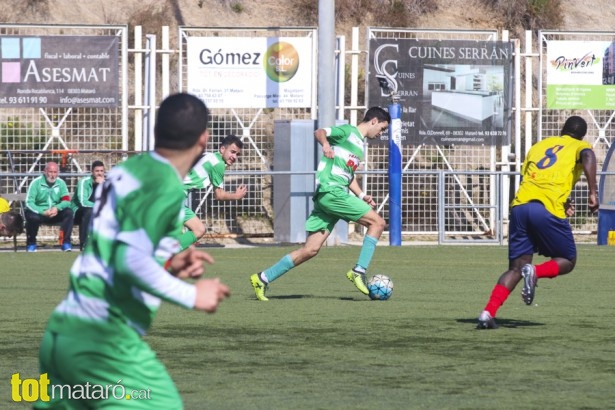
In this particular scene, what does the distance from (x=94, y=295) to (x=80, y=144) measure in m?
21.6

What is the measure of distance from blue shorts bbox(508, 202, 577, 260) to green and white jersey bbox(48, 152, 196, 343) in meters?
6.21

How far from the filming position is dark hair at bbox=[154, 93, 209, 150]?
4.74m

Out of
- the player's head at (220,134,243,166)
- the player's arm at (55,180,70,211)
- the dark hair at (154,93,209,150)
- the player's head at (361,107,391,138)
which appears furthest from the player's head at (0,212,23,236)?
the dark hair at (154,93,209,150)

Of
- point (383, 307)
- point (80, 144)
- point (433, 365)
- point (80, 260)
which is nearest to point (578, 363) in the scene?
point (433, 365)

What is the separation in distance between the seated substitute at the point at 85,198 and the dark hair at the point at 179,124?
1631 centimetres

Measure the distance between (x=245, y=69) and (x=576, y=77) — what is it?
6.58m

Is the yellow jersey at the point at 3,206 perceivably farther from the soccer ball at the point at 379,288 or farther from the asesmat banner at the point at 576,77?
the asesmat banner at the point at 576,77

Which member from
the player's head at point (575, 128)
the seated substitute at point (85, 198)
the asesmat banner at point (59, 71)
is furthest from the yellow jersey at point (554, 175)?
the asesmat banner at point (59, 71)

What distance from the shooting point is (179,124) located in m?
4.74

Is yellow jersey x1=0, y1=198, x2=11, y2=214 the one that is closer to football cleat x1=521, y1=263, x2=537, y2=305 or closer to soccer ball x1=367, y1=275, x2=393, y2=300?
soccer ball x1=367, y1=275, x2=393, y2=300

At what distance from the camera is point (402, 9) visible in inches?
1250

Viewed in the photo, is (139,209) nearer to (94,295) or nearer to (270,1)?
(94,295)

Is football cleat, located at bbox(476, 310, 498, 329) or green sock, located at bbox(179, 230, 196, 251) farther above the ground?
green sock, located at bbox(179, 230, 196, 251)

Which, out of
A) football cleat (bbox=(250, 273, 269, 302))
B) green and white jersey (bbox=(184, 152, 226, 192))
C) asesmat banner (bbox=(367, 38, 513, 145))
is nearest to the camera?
football cleat (bbox=(250, 273, 269, 302))
